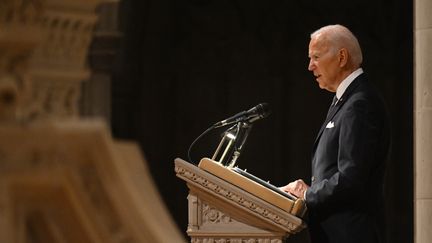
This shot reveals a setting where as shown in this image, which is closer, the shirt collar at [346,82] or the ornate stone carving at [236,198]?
the ornate stone carving at [236,198]

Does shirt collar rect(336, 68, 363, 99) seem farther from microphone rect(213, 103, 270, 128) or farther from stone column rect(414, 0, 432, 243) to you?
stone column rect(414, 0, 432, 243)

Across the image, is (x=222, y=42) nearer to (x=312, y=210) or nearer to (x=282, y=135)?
(x=282, y=135)

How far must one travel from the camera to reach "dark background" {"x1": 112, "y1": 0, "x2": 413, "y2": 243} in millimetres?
13859

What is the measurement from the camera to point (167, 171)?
45.2ft

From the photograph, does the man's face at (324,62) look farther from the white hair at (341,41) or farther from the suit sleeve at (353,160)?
the suit sleeve at (353,160)

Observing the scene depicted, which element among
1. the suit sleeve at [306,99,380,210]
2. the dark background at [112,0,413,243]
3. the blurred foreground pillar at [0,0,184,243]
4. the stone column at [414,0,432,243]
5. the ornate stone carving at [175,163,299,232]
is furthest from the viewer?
the dark background at [112,0,413,243]

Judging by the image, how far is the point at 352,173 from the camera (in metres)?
5.18

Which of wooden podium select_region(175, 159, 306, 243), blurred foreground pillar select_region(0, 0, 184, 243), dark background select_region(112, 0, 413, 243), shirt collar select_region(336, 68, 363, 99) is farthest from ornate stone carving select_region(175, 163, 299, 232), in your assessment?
dark background select_region(112, 0, 413, 243)

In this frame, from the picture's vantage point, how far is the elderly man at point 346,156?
Result: 521 cm

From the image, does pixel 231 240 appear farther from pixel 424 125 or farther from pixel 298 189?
pixel 424 125

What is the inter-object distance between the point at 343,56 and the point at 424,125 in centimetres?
278

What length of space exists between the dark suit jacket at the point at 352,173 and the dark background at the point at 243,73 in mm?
8393

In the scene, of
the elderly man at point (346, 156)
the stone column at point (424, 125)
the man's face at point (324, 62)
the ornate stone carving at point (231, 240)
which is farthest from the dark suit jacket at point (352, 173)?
the stone column at point (424, 125)

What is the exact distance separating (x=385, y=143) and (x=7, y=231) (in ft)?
11.5
